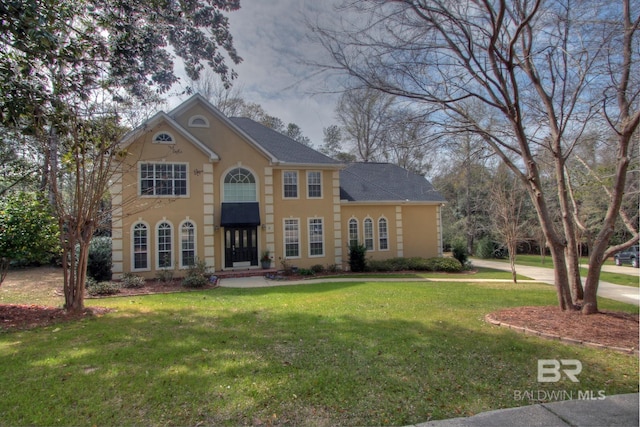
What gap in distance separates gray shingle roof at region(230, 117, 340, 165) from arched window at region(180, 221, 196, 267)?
555 centimetres

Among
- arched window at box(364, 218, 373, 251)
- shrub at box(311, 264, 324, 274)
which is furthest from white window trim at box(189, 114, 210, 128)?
arched window at box(364, 218, 373, 251)

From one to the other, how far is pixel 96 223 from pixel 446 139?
919 centimetres

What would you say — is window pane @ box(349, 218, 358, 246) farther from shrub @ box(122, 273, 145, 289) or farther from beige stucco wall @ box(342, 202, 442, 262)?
shrub @ box(122, 273, 145, 289)

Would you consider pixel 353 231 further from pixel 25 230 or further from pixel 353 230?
pixel 25 230

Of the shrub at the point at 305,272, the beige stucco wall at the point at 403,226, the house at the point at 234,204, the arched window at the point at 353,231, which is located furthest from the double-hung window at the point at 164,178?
the arched window at the point at 353,231

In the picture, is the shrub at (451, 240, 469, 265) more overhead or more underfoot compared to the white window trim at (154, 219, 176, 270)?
more underfoot

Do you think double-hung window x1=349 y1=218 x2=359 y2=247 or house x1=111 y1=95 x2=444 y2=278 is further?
double-hung window x1=349 y1=218 x2=359 y2=247

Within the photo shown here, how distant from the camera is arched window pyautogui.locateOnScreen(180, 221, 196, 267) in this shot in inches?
603

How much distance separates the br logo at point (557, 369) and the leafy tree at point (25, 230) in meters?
11.1

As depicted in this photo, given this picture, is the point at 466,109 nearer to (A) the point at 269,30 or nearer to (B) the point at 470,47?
(B) the point at 470,47

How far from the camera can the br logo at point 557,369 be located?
4418mm

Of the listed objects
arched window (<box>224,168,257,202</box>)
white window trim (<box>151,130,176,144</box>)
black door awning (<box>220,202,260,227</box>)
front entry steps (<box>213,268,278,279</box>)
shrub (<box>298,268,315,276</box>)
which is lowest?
shrub (<box>298,268,315,276</box>)

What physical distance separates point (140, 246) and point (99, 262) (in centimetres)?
164

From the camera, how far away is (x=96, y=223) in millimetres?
8602
